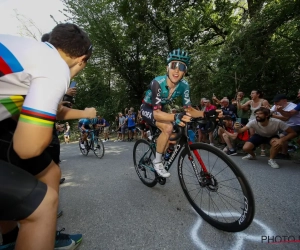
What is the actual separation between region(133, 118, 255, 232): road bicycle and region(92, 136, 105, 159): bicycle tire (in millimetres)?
4618

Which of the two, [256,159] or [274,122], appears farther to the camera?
[256,159]

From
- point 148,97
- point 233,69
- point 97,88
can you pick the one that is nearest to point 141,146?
point 148,97

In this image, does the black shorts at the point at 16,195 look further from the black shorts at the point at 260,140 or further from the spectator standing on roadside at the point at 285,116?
the spectator standing on roadside at the point at 285,116

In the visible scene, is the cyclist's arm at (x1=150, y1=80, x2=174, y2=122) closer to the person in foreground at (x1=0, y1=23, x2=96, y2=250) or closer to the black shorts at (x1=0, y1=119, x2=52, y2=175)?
the black shorts at (x1=0, y1=119, x2=52, y2=175)

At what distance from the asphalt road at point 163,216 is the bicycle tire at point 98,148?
3.27 metres

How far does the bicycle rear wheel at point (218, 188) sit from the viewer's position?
6.42 feet

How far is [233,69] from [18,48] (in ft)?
29.4

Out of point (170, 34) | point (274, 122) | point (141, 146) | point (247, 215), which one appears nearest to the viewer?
point (247, 215)

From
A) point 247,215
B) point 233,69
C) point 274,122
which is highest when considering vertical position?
point 233,69

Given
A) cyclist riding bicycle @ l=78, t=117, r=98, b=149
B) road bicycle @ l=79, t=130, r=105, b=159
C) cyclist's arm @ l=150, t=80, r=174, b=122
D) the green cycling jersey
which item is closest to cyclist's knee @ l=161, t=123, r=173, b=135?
cyclist's arm @ l=150, t=80, r=174, b=122

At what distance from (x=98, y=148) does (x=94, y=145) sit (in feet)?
1.01

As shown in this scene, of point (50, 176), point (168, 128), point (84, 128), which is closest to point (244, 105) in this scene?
point (168, 128)

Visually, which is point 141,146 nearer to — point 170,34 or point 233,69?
point 233,69

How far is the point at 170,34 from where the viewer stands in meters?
15.5
